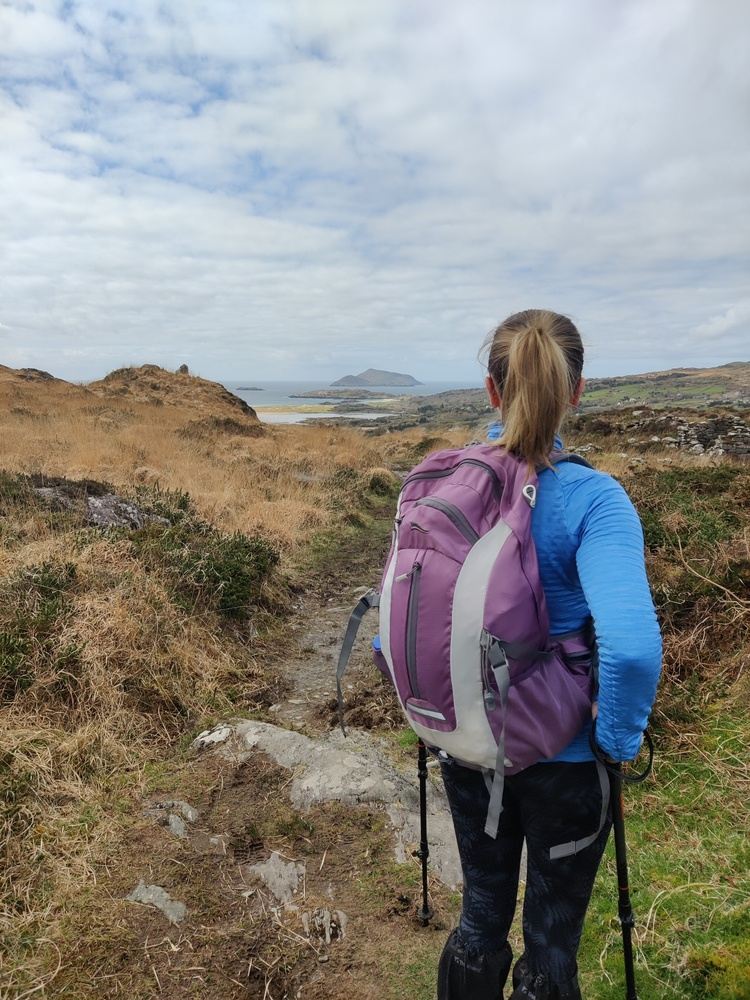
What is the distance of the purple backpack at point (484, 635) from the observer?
158 cm

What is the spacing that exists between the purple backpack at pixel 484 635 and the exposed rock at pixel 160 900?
2.12m

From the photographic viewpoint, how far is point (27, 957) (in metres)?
2.69

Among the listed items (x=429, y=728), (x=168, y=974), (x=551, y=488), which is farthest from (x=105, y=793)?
(x=551, y=488)

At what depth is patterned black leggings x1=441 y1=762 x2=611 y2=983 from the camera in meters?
1.71

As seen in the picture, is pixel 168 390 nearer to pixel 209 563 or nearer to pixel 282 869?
pixel 209 563

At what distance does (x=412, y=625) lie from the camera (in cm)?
→ 166

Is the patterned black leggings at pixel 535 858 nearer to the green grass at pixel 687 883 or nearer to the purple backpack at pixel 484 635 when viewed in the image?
the purple backpack at pixel 484 635

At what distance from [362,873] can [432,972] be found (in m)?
0.69

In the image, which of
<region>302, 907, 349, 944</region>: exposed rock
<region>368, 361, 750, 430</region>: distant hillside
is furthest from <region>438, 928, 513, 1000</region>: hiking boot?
<region>368, 361, 750, 430</region>: distant hillside

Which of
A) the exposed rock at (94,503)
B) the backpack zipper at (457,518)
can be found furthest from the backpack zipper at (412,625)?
the exposed rock at (94,503)

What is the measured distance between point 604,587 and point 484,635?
0.31 m

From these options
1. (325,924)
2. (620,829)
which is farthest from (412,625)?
(325,924)

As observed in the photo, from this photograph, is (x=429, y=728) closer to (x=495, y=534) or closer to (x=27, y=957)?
(x=495, y=534)

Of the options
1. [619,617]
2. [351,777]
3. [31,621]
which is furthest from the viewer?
[31,621]
